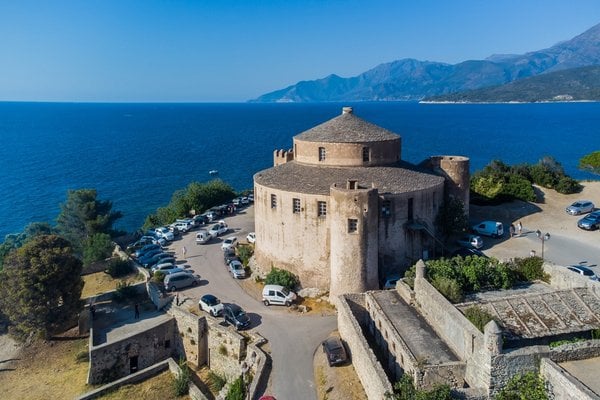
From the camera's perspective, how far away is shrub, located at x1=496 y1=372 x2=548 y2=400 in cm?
1877

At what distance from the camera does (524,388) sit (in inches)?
747

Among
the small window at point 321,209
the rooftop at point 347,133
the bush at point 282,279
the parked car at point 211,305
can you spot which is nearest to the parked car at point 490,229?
the rooftop at point 347,133

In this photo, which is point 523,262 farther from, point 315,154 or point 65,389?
point 65,389

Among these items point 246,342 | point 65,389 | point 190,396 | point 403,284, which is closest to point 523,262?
point 403,284

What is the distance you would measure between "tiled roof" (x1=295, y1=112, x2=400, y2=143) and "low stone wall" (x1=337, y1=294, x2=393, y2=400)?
1365 centimetres

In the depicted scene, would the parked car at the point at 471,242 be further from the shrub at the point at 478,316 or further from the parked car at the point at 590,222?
the shrub at the point at 478,316

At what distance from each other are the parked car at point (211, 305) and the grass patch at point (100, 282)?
33.0 feet

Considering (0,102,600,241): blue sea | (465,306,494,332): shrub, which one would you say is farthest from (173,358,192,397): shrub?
(0,102,600,241): blue sea

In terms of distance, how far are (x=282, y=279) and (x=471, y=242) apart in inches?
654

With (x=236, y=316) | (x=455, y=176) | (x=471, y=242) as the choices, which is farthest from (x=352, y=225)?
(x=471, y=242)

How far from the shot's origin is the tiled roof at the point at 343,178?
35.3 m

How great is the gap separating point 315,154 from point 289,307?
1246 centimetres

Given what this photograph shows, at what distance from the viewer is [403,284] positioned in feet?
97.5

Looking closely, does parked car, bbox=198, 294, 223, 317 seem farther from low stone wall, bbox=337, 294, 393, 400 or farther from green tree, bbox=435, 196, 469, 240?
green tree, bbox=435, 196, 469, 240
